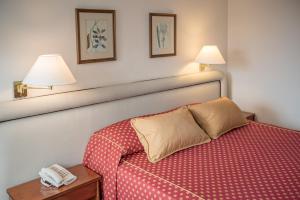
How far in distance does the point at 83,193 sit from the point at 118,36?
4.34ft

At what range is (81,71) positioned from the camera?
101 inches

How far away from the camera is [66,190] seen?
6.96 ft

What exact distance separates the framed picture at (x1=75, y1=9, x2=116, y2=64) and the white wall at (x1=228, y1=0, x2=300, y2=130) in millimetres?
1861

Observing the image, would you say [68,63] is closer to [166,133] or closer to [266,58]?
[166,133]

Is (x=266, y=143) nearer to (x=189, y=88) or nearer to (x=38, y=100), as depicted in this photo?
(x=189, y=88)

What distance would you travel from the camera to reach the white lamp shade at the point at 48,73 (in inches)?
79.7

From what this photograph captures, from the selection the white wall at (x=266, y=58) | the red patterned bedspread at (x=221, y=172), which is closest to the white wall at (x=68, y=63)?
the red patterned bedspread at (x=221, y=172)

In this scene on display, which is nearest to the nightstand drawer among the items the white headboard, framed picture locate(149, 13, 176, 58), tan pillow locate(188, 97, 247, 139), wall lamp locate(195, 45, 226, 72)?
the white headboard

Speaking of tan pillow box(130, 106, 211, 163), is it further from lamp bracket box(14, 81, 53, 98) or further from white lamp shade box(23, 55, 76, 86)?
lamp bracket box(14, 81, 53, 98)

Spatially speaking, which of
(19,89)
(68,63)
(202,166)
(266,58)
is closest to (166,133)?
(202,166)

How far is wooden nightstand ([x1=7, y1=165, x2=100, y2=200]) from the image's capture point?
2079 millimetres

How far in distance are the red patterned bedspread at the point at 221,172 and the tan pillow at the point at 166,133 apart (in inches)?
2.3

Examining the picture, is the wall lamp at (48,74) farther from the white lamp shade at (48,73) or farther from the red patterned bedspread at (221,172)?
the red patterned bedspread at (221,172)

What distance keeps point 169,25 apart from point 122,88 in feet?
2.98
